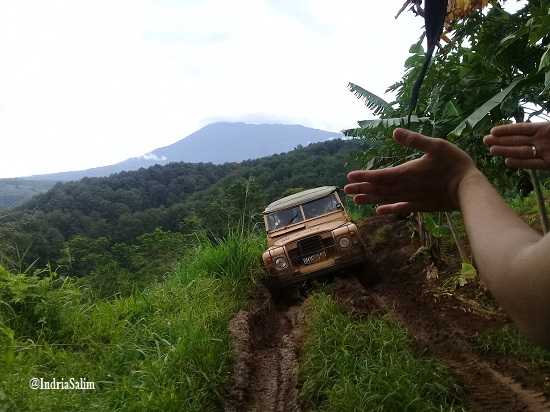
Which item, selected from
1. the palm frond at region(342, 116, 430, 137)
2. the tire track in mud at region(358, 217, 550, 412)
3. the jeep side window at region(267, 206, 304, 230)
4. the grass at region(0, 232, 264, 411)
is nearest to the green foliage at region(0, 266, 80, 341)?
the grass at region(0, 232, 264, 411)

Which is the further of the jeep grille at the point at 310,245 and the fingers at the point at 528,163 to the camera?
the jeep grille at the point at 310,245

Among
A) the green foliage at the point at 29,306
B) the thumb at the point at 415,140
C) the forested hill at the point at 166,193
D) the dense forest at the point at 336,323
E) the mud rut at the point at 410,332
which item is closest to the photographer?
the thumb at the point at 415,140

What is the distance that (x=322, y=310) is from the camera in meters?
4.82

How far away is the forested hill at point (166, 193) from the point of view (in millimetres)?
22494

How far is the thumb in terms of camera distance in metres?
0.94

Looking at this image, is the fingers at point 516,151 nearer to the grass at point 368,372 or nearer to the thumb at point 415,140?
the thumb at point 415,140

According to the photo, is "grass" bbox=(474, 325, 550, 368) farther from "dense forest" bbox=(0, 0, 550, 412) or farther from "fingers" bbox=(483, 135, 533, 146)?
"fingers" bbox=(483, 135, 533, 146)

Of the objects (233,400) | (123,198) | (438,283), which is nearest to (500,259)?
(233,400)

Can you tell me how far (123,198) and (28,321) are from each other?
33724 mm

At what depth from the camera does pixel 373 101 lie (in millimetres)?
6441

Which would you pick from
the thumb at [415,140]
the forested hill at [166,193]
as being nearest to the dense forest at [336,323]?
the thumb at [415,140]

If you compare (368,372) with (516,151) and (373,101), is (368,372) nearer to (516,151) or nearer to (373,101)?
(516,151)

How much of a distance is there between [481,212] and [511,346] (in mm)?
3501

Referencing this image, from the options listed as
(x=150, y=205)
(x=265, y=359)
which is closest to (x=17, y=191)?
(x=150, y=205)
